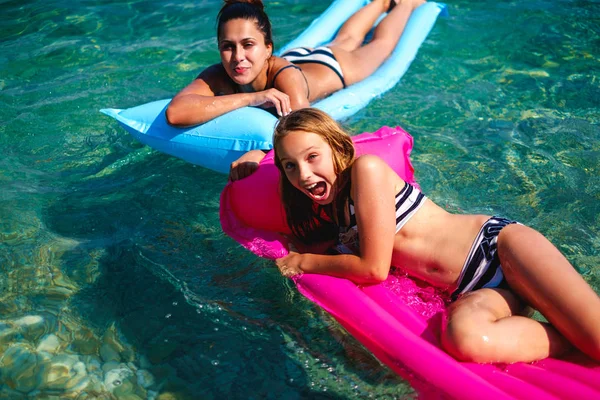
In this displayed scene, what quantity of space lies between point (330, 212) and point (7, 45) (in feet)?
16.3

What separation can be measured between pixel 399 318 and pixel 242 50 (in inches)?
91.3

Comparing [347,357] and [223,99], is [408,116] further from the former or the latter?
[347,357]

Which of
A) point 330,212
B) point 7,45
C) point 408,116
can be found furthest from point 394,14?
point 7,45

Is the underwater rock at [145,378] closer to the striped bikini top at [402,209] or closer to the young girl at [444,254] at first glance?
the young girl at [444,254]

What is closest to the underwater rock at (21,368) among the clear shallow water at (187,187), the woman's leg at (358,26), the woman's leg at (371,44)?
the clear shallow water at (187,187)

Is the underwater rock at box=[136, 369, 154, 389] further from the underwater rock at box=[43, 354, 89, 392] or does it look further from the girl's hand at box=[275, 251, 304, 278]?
the girl's hand at box=[275, 251, 304, 278]

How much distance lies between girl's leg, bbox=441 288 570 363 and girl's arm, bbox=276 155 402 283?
1.24 ft

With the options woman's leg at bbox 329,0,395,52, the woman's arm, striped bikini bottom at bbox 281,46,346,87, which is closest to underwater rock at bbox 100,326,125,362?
the woman's arm

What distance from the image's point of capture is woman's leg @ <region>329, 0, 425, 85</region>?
528 cm

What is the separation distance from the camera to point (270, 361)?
120 inches

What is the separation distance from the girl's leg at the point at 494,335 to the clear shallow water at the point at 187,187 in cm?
45

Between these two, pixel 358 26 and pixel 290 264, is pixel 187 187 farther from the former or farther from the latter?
pixel 358 26

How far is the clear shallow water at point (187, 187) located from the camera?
3.05m

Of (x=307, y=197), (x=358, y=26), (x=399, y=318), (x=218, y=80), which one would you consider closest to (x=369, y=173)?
(x=307, y=197)
